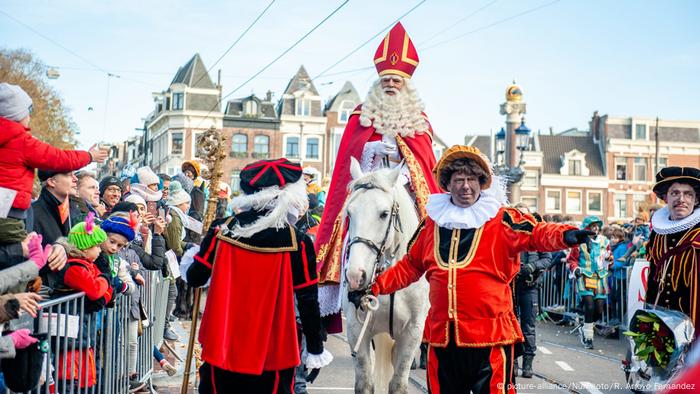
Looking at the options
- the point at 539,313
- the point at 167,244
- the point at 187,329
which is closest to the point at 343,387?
the point at 167,244

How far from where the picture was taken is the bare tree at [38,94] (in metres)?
31.4

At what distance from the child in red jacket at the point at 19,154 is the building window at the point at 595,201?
62749 millimetres

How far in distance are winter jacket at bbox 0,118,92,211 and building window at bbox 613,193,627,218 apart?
63568 millimetres

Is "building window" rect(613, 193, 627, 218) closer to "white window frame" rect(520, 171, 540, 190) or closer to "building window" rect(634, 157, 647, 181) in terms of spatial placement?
"building window" rect(634, 157, 647, 181)

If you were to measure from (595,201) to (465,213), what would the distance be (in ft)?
204

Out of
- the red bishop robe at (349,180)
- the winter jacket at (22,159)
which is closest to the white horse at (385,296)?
the red bishop robe at (349,180)

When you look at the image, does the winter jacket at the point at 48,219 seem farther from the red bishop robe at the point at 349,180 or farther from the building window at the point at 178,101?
the building window at the point at 178,101

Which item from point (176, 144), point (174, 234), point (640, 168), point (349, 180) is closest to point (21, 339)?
point (349, 180)

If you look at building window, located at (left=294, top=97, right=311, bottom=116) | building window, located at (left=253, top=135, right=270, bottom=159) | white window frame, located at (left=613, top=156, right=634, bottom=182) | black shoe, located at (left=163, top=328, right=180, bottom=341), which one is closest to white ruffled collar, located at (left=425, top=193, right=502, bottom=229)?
black shoe, located at (left=163, top=328, right=180, bottom=341)

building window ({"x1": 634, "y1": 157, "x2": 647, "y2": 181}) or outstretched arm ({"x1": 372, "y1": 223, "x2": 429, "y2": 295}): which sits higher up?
building window ({"x1": 634, "y1": 157, "x2": 647, "y2": 181})

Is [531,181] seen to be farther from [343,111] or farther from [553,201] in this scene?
[343,111]

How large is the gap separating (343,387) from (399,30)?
153 inches

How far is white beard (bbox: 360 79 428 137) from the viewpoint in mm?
6871

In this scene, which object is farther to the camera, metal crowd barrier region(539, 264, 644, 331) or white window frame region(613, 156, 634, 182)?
white window frame region(613, 156, 634, 182)
